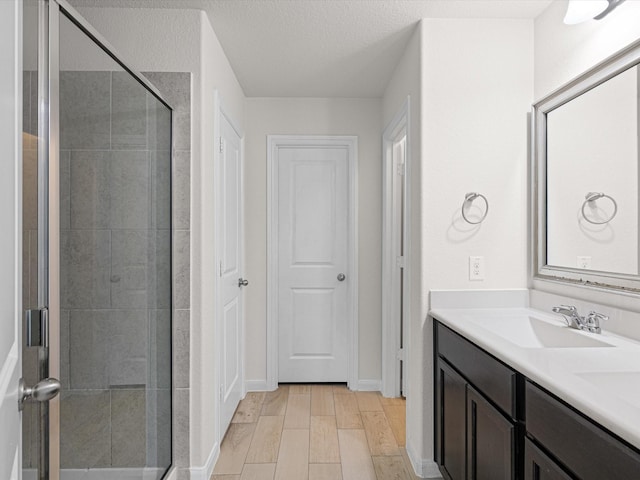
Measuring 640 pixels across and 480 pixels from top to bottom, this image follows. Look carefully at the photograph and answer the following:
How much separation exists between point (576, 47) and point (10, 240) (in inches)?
87.1

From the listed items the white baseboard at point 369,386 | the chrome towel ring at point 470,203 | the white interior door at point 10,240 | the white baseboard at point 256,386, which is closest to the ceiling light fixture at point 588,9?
the chrome towel ring at point 470,203

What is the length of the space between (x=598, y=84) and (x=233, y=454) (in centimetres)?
261

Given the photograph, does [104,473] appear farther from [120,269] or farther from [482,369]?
[482,369]

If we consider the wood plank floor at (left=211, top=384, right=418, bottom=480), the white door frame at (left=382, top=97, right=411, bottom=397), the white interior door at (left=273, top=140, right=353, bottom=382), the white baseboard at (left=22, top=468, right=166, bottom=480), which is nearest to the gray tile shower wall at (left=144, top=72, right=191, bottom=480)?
the white baseboard at (left=22, top=468, right=166, bottom=480)

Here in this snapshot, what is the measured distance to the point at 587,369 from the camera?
1280 millimetres

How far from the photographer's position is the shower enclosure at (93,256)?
1.20 m

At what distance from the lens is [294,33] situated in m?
2.54

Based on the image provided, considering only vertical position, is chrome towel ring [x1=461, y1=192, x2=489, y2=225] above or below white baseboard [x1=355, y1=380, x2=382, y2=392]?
above

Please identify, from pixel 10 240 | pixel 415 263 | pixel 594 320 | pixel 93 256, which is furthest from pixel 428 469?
pixel 10 240

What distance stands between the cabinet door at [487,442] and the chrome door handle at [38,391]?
4.29 ft

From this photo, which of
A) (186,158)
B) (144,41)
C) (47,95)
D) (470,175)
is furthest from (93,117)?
(470,175)

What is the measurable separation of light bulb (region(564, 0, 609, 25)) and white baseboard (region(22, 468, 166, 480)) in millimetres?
2356

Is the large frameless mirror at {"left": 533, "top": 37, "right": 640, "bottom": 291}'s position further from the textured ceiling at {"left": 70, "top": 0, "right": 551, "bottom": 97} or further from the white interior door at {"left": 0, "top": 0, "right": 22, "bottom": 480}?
the white interior door at {"left": 0, "top": 0, "right": 22, "bottom": 480}

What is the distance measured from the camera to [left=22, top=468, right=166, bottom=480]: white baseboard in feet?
3.85
